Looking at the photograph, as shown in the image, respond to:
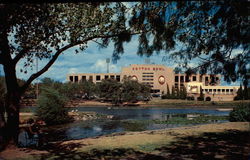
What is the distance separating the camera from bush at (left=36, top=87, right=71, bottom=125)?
22461mm

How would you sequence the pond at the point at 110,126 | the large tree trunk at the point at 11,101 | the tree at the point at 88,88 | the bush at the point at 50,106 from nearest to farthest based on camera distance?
the large tree trunk at the point at 11,101, the pond at the point at 110,126, the bush at the point at 50,106, the tree at the point at 88,88

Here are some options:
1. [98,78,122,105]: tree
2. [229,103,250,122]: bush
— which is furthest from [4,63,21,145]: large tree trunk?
[98,78,122,105]: tree

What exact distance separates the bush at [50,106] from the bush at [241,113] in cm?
1454

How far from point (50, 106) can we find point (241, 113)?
15.7 m

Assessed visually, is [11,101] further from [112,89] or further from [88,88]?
[88,88]

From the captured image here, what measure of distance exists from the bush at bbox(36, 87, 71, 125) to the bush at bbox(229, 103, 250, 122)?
1454 centimetres

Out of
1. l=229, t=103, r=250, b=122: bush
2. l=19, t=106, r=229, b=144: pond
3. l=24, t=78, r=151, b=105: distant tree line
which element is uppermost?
l=24, t=78, r=151, b=105: distant tree line

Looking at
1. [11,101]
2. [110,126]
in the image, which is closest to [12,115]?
[11,101]

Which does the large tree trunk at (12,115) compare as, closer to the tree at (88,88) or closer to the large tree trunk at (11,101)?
the large tree trunk at (11,101)

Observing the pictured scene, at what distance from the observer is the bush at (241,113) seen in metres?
17.0

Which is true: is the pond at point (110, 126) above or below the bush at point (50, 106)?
below

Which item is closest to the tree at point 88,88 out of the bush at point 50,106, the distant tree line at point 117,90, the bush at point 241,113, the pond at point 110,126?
the distant tree line at point 117,90

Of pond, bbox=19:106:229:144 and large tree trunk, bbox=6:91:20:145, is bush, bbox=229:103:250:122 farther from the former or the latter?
large tree trunk, bbox=6:91:20:145

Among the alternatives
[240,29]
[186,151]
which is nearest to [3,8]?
[240,29]
